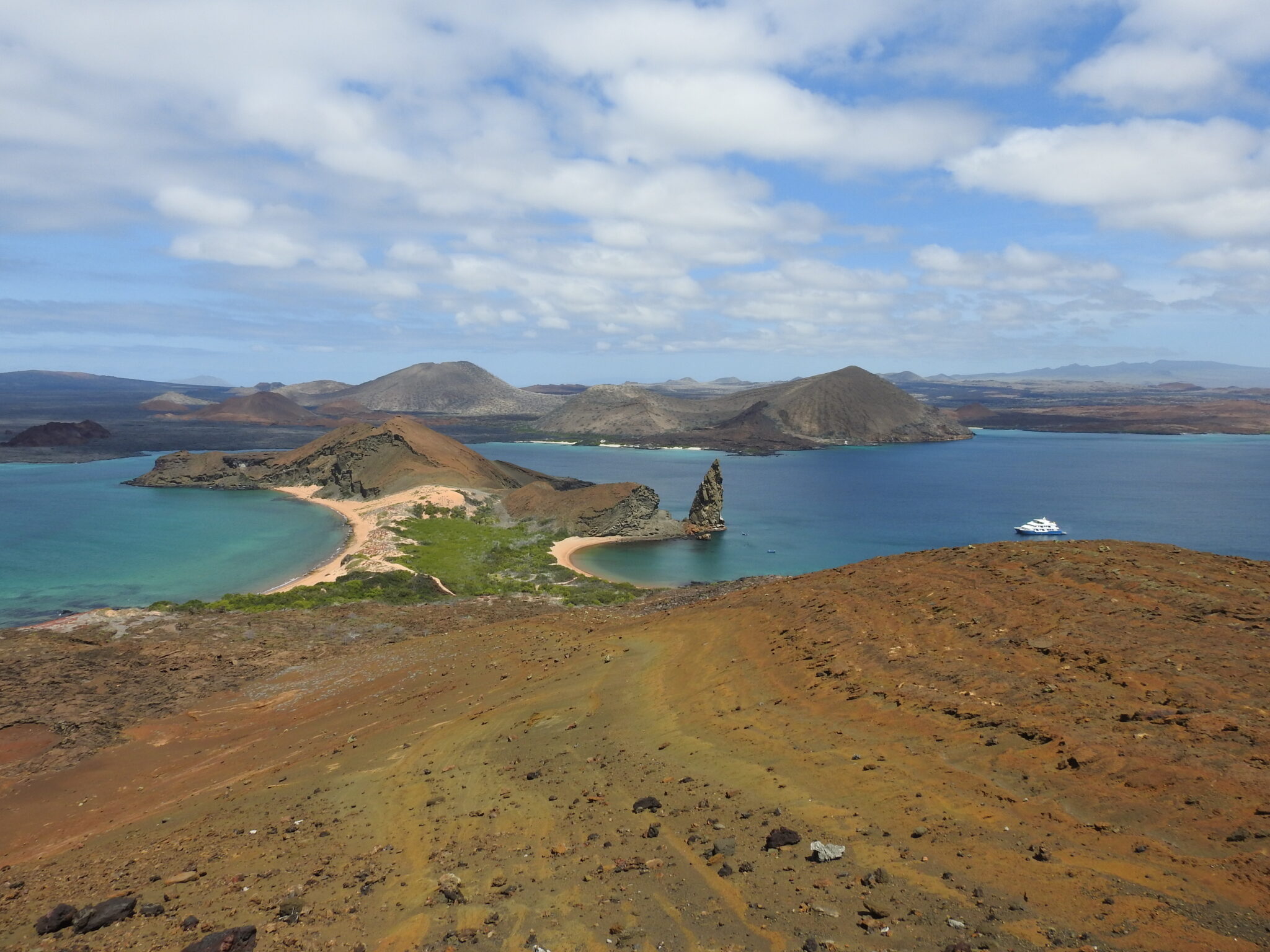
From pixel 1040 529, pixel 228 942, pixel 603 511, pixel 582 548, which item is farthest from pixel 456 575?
pixel 1040 529

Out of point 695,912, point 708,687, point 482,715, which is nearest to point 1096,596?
point 708,687

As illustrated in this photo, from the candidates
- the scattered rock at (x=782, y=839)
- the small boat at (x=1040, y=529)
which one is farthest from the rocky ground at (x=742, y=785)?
the small boat at (x=1040, y=529)

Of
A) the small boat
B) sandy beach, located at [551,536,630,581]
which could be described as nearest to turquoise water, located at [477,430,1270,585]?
sandy beach, located at [551,536,630,581]

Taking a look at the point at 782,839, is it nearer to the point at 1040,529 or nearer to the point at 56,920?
the point at 56,920

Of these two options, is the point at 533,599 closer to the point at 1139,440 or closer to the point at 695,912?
the point at 695,912

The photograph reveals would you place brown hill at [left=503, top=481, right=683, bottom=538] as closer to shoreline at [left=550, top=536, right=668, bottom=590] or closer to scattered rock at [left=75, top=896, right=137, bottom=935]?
shoreline at [left=550, top=536, right=668, bottom=590]

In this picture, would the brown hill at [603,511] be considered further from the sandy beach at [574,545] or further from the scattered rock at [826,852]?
the scattered rock at [826,852]
